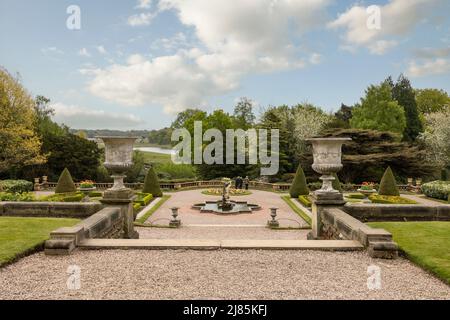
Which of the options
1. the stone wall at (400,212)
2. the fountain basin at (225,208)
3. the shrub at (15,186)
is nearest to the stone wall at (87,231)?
the stone wall at (400,212)

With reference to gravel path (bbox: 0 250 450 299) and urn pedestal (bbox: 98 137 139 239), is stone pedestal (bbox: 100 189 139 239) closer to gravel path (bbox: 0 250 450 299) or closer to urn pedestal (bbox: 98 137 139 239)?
urn pedestal (bbox: 98 137 139 239)

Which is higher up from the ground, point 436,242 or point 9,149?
point 9,149

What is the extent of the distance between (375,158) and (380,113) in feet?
45.7

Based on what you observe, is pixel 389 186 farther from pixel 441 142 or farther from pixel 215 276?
pixel 215 276

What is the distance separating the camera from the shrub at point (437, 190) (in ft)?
80.2

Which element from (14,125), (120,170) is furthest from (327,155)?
(14,125)

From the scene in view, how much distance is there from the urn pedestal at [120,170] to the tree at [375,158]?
2675 cm

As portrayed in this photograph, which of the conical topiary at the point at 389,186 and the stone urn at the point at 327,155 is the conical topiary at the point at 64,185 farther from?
the conical topiary at the point at 389,186

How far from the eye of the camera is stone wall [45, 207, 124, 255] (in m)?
6.70

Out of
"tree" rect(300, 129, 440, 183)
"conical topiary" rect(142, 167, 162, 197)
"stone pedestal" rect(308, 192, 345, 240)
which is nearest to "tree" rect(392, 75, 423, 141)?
"tree" rect(300, 129, 440, 183)
